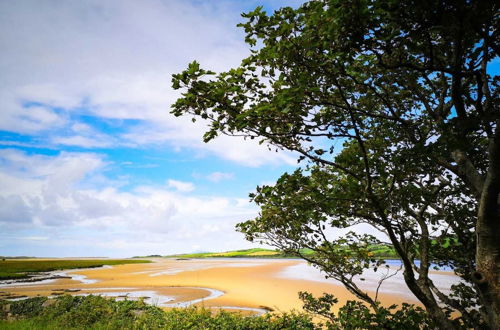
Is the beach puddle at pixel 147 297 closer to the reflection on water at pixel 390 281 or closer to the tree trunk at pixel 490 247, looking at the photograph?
the reflection on water at pixel 390 281

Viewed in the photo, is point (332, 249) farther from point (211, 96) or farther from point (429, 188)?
point (211, 96)

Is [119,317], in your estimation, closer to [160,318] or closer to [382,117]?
[160,318]

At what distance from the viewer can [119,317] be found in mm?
12398

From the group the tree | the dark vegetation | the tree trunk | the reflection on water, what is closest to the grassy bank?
the dark vegetation

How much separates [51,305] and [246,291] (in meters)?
17.4

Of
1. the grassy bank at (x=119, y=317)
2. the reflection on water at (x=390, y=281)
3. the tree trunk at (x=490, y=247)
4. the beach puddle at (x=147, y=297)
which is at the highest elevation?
the tree trunk at (x=490, y=247)

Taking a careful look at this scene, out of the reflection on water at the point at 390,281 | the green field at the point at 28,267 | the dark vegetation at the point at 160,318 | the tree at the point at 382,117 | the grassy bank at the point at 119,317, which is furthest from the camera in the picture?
the green field at the point at 28,267

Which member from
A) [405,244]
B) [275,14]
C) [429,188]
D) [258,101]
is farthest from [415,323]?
[275,14]

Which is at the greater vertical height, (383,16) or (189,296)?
(383,16)

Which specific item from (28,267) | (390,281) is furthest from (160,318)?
(28,267)

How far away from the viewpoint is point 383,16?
11.9 ft

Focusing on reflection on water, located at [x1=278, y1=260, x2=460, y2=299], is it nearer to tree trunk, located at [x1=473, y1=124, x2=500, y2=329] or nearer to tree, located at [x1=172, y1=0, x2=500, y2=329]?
tree, located at [x1=172, y1=0, x2=500, y2=329]

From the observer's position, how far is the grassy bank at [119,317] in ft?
31.0

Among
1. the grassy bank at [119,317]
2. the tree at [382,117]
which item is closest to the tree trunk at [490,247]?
the tree at [382,117]
